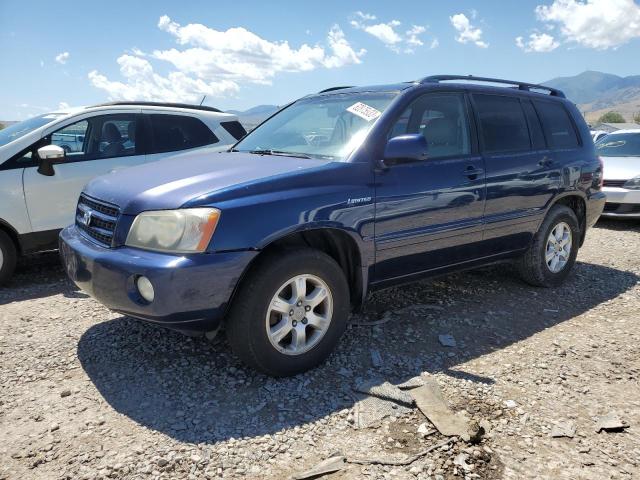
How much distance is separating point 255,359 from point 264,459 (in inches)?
25.0

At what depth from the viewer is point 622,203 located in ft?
26.9

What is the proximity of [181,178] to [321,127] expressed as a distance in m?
1.21

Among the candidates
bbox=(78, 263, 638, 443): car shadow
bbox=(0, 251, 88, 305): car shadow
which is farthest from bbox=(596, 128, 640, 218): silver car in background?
bbox=(0, 251, 88, 305): car shadow

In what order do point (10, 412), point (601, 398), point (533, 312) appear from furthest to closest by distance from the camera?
point (533, 312)
point (601, 398)
point (10, 412)

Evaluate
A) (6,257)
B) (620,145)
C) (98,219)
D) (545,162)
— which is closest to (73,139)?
(6,257)

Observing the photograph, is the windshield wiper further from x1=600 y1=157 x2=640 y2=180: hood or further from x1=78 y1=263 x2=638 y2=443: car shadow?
x1=600 y1=157 x2=640 y2=180: hood

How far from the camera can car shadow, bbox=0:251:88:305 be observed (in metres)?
4.79

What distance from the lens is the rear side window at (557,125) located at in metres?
4.88

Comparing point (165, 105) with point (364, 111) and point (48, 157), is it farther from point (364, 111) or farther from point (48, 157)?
point (364, 111)

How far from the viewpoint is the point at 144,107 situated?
5.83 metres

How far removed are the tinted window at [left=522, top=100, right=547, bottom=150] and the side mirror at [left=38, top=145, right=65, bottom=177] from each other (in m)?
4.42

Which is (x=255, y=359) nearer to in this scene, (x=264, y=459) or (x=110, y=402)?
(x=264, y=459)

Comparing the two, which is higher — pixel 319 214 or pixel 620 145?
pixel 620 145

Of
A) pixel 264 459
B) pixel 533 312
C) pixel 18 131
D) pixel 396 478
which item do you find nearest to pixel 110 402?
pixel 264 459
